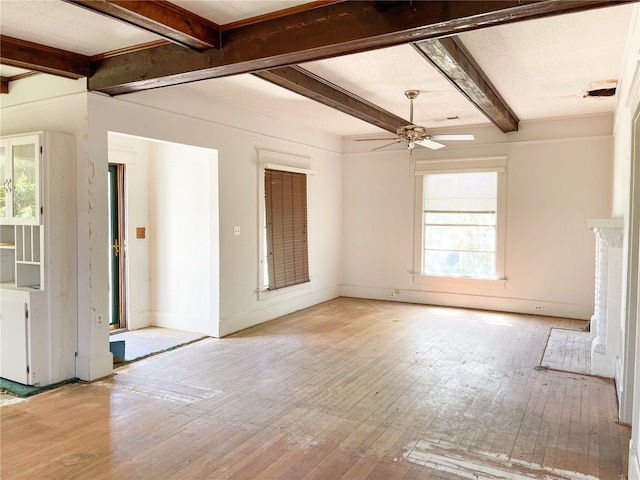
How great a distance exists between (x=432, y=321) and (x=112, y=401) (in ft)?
13.9

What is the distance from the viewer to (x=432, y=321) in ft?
21.3

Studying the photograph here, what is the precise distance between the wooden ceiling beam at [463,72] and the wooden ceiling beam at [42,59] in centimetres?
281

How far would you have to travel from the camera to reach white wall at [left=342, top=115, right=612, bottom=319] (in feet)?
21.4

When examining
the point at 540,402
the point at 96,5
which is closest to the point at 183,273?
the point at 96,5

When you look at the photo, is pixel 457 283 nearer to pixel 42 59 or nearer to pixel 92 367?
pixel 92 367

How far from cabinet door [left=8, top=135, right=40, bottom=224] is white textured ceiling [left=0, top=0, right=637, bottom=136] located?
30.5 inches

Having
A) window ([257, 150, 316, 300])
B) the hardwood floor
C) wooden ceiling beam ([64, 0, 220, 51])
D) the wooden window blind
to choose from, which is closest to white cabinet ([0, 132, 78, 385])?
the hardwood floor

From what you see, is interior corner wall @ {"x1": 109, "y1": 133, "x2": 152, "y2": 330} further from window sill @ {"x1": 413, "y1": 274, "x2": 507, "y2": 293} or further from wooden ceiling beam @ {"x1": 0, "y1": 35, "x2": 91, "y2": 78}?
window sill @ {"x1": 413, "y1": 274, "x2": 507, "y2": 293}

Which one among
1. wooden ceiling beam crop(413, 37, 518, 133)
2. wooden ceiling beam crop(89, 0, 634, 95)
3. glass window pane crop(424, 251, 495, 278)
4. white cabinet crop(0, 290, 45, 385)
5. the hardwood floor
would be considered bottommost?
the hardwood floor

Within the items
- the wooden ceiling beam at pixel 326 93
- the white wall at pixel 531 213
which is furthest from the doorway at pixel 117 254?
the white wall at pixel 531 213

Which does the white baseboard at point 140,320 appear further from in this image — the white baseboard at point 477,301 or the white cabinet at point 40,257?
the white baseboard at point 477,301

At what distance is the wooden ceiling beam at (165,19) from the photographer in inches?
105

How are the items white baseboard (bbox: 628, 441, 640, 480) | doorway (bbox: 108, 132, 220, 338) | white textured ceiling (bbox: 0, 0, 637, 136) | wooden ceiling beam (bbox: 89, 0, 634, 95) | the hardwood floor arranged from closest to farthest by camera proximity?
1. white baseboard (bbox: 628, 441, 640, 480)
2. wooden ceiling beam (bbox: 89, 0, 634, 95)
3. the hardwood floor
4. white textured ceiling (bbox: 0, 0, 637, 136)
5. doorway (bbox: 108, 132, 220, 338)

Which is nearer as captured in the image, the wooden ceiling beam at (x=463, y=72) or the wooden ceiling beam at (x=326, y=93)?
the wooden ceiling beam at (x=463, y=72)
